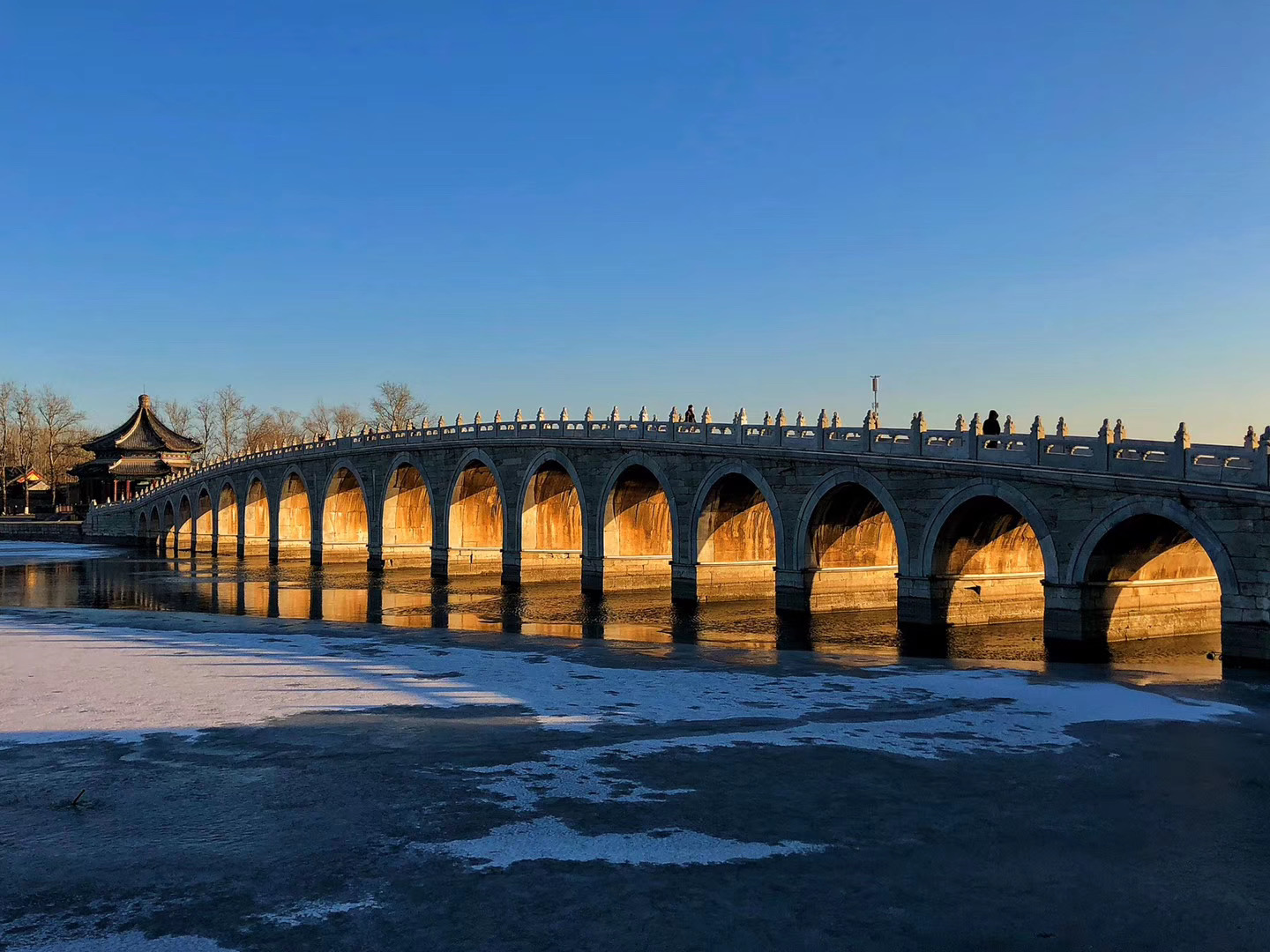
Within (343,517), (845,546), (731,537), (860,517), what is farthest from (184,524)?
(860,517)

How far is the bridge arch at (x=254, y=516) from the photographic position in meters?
71.7

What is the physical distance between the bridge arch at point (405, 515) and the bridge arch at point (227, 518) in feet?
79.0

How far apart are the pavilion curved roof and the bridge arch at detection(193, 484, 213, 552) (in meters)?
24.8

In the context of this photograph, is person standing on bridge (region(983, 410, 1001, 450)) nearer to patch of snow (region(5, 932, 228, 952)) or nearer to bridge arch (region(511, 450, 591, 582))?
bridge arch (region(511, 450, 591, 582))

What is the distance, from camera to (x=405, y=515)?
57.8 metres

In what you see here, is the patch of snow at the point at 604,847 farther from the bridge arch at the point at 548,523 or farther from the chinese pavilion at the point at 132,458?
the chinese pavilion at the point at 132,458

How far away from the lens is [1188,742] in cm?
1352

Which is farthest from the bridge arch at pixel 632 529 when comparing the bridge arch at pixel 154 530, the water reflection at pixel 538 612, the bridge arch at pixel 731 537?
the bridge arch at pixel 154 530

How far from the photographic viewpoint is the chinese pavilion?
98688 millimetres

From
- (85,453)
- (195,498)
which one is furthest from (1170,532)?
(85,453)

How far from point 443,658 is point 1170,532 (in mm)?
18285

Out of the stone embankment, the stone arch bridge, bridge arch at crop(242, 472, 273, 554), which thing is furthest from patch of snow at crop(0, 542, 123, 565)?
the stone arch bridge

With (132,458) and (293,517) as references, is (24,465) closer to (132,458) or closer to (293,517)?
(132,458)

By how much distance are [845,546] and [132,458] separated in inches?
3435
